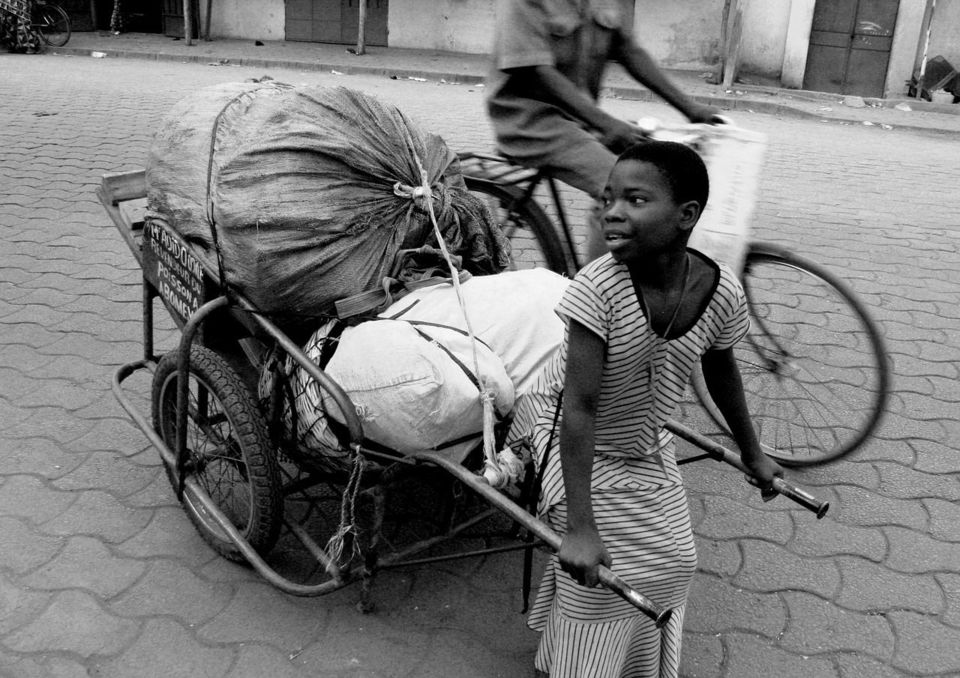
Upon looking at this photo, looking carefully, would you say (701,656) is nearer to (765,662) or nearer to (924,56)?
(765,662)

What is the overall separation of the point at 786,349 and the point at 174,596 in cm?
218

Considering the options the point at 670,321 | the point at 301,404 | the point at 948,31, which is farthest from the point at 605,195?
the point at 948,31

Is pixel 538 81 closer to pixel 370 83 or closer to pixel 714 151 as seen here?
pixel 714 151

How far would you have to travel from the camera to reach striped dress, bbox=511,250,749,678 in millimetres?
1841

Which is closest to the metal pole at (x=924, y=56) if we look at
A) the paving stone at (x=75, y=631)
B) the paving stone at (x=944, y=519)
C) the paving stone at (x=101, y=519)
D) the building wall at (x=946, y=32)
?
the building wall at (x=946, y=32)

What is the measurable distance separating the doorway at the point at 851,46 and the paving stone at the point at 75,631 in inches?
589

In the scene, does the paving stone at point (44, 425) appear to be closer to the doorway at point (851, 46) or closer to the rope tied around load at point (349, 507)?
the rope tied around load at point (349, 507)

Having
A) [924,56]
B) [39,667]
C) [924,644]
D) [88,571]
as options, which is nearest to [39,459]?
[88,571]

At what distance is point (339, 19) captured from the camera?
59.0 ft

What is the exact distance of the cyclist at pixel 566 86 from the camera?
9.36ft

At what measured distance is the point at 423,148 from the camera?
2.77 metres

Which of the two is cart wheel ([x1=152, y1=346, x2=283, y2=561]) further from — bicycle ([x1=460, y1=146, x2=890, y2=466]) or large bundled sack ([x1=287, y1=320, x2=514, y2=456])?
bicycle ([x1=460, y1=146, x2=890, y2=466])

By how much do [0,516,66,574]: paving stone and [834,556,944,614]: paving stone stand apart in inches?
87.5

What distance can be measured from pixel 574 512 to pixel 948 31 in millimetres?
15289
